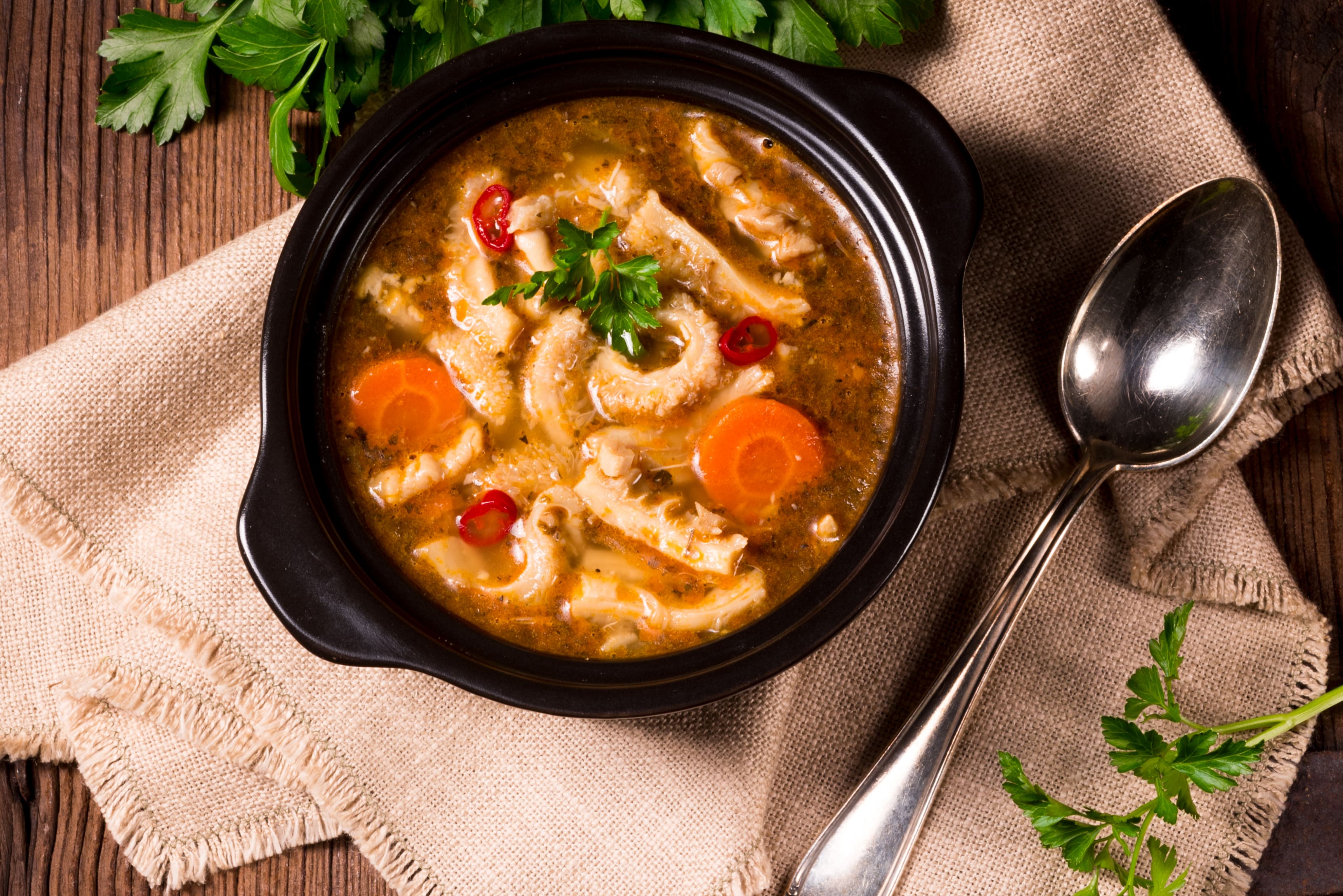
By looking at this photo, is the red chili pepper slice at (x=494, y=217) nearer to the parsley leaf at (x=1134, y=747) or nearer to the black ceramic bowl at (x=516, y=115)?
the black ceramic bowl at (x=516, y=115)

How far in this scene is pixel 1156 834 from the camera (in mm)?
2836

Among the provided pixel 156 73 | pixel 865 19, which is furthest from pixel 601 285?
pixel 156 73

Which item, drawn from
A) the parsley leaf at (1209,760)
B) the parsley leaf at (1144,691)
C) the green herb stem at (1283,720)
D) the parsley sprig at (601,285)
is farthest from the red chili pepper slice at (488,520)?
the green herb stem at (1283,720)

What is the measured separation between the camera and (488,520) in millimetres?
2342

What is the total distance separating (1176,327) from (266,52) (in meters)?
2.52

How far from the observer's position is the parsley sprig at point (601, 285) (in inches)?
87.6

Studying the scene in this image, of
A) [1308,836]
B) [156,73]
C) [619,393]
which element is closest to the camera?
[619,393]

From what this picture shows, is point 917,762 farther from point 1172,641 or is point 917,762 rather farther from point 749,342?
point 749,342

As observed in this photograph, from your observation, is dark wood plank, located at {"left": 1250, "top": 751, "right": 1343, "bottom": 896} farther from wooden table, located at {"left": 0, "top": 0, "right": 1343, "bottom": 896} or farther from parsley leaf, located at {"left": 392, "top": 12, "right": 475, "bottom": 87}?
parsley leaf, located at {"left": 392, "top": 12, "right": 475, "bottom": 87}

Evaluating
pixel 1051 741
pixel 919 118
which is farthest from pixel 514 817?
pixel 919 118

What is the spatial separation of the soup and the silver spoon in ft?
2.03

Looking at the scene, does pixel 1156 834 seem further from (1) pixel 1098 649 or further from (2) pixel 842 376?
(2) pixel 842 376

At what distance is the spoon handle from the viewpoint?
104 inches

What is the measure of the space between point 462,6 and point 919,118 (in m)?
1.21
